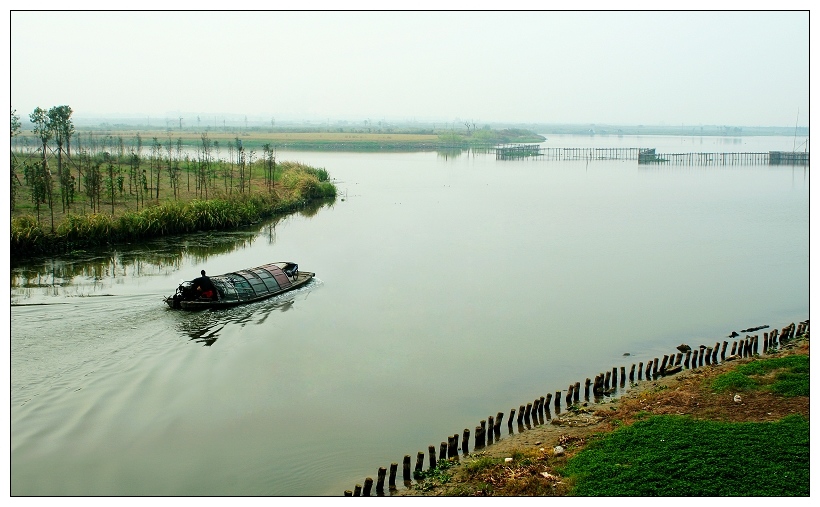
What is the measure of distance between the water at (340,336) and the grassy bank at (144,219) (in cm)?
112

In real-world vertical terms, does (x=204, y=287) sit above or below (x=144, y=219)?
below

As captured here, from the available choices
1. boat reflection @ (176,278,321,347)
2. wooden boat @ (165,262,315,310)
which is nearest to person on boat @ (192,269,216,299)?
wooden boat @ (165,262,315,310)

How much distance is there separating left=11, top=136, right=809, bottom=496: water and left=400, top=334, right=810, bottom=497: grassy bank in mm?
1629

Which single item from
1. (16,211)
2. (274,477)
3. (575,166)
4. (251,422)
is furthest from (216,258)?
(575,166)

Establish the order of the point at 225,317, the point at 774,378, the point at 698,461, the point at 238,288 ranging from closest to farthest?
the point at 698,461
the point at 774,378
the point at 225,317
the point at 238,288

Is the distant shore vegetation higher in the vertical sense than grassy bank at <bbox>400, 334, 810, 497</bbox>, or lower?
higher

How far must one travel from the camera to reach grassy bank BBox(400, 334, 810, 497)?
9086mm

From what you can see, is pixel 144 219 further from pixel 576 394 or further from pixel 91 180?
pixel 576 394

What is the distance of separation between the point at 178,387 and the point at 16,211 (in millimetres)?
16631

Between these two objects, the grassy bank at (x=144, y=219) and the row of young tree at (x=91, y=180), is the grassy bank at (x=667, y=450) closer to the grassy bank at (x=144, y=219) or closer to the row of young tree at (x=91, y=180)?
the grassy bank at (x=144, y=219)

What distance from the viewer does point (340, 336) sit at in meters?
17.2

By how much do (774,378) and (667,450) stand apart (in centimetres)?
427

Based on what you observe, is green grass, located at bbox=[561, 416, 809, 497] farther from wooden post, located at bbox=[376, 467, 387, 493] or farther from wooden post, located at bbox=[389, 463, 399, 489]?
wooden post, located at bbox=[376, 467, 387, 493]

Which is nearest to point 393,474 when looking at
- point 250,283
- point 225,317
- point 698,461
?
point 698,461
